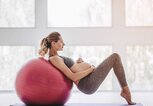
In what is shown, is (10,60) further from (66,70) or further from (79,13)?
(66,70)

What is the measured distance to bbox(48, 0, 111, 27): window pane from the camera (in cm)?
417

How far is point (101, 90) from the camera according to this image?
4168mm

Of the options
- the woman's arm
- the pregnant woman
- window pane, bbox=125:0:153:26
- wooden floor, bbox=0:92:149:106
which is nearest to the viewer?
the woman's arm

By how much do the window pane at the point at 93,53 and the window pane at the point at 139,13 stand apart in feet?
1.55

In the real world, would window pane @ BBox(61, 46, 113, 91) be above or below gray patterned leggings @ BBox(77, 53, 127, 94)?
above

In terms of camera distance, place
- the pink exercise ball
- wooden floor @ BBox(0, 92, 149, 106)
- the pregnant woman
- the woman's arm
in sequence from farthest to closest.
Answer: wooden floor @ BBox(0, 92, 149, 106) < the pregnant woman < the woman's arm < the pink exercise ball

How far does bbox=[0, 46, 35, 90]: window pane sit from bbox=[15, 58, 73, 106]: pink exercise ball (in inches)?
47.1

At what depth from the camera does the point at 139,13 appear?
163 inches

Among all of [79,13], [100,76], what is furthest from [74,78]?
[79,13]

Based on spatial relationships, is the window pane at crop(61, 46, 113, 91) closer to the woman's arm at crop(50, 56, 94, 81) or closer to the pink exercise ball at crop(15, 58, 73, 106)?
the woman's arm at crop(50, 56, 94, 81)

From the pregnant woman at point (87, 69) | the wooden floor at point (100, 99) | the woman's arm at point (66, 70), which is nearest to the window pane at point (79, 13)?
the wooden floor at point (100, 99)

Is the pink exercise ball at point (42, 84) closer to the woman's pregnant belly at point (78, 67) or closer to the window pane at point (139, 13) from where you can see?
the woman's pregnant belly at point (78, 67)

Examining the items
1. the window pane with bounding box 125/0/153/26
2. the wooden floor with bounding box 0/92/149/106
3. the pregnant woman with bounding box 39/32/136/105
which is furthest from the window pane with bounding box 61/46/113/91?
the pregnant woman with bounding box 39/32/136/105

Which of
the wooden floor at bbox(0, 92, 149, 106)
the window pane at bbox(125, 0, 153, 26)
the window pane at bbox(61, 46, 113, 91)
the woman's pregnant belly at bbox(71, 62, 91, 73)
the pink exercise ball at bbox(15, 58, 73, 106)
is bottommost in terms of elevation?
the wooden floor at bbox(0, 92, 149, 106)
